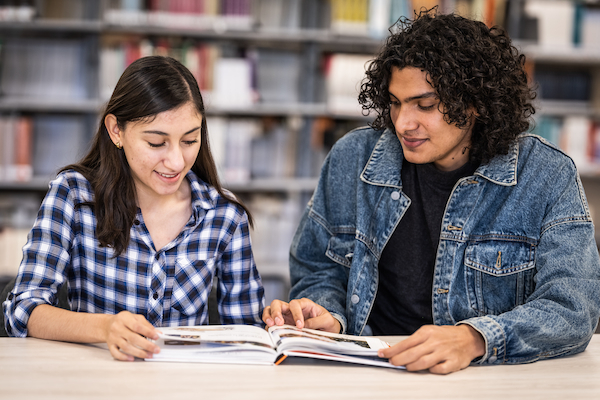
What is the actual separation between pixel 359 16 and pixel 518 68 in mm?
1666

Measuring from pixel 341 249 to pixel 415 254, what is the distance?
0.60ft

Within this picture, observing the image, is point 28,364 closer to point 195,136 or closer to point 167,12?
point 195,136

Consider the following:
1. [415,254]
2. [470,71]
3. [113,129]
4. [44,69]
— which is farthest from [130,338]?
[44,69]

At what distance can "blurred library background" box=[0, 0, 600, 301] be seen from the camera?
9.52 feet

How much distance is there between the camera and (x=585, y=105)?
3381 mm

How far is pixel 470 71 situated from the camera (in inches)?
55.4

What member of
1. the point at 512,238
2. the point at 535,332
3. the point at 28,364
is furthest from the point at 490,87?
the point at 28,364

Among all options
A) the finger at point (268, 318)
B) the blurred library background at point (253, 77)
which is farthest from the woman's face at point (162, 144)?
the blurred library background at point (253, 77)

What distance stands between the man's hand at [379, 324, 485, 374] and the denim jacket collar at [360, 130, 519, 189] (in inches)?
17.5

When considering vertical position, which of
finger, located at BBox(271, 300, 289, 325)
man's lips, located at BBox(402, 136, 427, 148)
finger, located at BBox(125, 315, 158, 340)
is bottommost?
finger, located at BBox(271, 300, 289, 325)

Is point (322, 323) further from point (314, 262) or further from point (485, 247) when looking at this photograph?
point (485, 247)

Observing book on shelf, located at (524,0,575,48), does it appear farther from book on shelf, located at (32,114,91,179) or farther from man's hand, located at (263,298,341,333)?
man's hand, located at (263,298,341,333)

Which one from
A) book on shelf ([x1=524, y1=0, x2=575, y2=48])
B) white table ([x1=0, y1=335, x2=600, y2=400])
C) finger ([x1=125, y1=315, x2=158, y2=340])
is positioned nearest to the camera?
white table ([x1=0, y1=335, x2=600, y2=400])

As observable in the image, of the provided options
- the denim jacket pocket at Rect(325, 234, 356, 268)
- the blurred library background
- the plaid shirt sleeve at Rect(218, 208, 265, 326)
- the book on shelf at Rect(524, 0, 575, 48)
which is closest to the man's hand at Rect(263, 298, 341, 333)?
the plaid shirt sleeve at Rect(218, 208, 265, 326)
